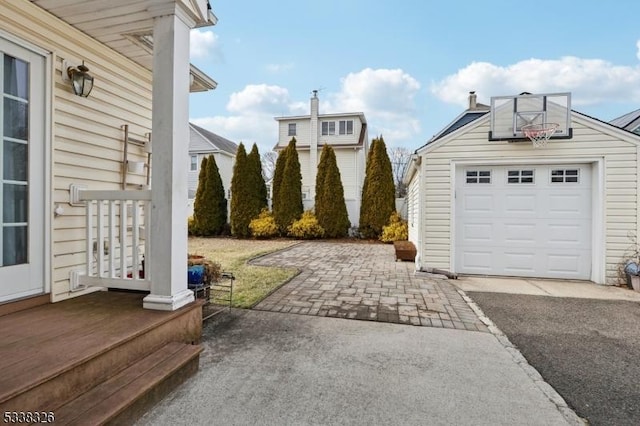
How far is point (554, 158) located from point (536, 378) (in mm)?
5055

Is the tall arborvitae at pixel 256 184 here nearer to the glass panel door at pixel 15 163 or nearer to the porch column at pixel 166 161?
the glass panel door at pixel 15 163

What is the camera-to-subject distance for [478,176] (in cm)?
660

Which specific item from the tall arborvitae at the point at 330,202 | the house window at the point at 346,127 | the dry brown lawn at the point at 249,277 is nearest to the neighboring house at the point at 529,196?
the dry brown lawn at the point at 249,277

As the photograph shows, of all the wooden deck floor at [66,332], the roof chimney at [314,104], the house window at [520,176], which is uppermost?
the roof chimney at [314,104]

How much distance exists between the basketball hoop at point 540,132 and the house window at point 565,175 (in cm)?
64

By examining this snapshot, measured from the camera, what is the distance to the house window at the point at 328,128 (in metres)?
17.5

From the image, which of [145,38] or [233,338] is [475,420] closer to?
[233,338]

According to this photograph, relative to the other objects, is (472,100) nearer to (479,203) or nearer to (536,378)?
(479,203)

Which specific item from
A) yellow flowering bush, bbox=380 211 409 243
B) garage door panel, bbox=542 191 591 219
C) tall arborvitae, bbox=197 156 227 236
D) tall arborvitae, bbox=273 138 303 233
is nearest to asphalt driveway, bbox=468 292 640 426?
garage door panel, bbox=542 191 591 219

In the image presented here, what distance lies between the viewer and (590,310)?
4.43 metres

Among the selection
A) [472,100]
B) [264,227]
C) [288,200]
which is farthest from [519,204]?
[264,227]

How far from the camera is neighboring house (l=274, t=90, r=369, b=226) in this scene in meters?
17.1

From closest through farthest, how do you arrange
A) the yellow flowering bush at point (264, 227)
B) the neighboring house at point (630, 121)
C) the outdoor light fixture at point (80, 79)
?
the outdoor light fixture at point (80, 79) < the neighboring house at point (630, 121) < the yellow flowering bush at point (264, 227)

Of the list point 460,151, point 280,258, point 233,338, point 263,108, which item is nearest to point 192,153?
point 263,108
